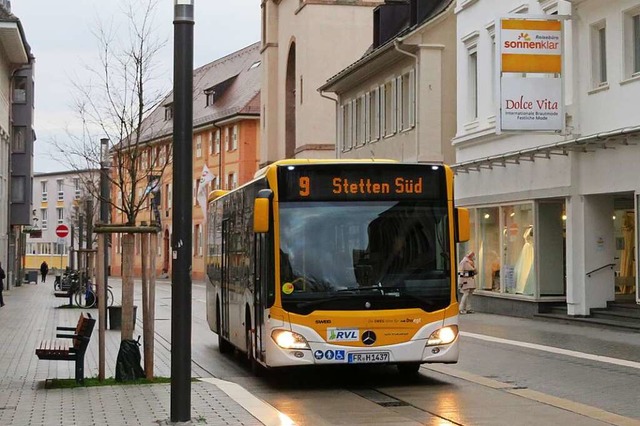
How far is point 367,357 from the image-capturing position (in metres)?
14.8

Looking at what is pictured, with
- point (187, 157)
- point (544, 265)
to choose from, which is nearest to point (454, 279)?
point (187, 157)

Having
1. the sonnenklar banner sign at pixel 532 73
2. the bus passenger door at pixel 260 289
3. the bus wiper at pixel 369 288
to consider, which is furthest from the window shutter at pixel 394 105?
the bus wiper at pixel 369 288

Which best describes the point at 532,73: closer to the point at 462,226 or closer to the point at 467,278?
the point at 467,278

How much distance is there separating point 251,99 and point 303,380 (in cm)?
6586

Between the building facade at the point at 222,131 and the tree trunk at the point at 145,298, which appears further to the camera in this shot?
the building facade at the point at 222,131

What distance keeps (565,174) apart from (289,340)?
1519 cm

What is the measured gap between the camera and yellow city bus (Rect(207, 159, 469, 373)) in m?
14.8

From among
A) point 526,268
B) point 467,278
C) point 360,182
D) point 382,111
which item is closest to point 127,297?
point 360,182

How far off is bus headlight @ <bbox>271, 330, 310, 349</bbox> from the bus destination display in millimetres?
1681

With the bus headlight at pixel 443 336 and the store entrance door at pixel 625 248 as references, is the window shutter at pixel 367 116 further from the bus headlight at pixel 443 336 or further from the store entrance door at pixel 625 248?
the bus headlight at pixel 443 336

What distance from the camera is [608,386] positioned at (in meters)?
15.0

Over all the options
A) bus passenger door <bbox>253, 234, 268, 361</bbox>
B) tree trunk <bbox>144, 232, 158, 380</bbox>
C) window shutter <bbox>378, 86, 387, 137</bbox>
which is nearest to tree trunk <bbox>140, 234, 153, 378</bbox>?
tree trunk <bbox>144, 232, 158, 380</bbox>

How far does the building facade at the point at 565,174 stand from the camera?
26.1m

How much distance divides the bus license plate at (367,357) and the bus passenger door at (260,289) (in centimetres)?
126
